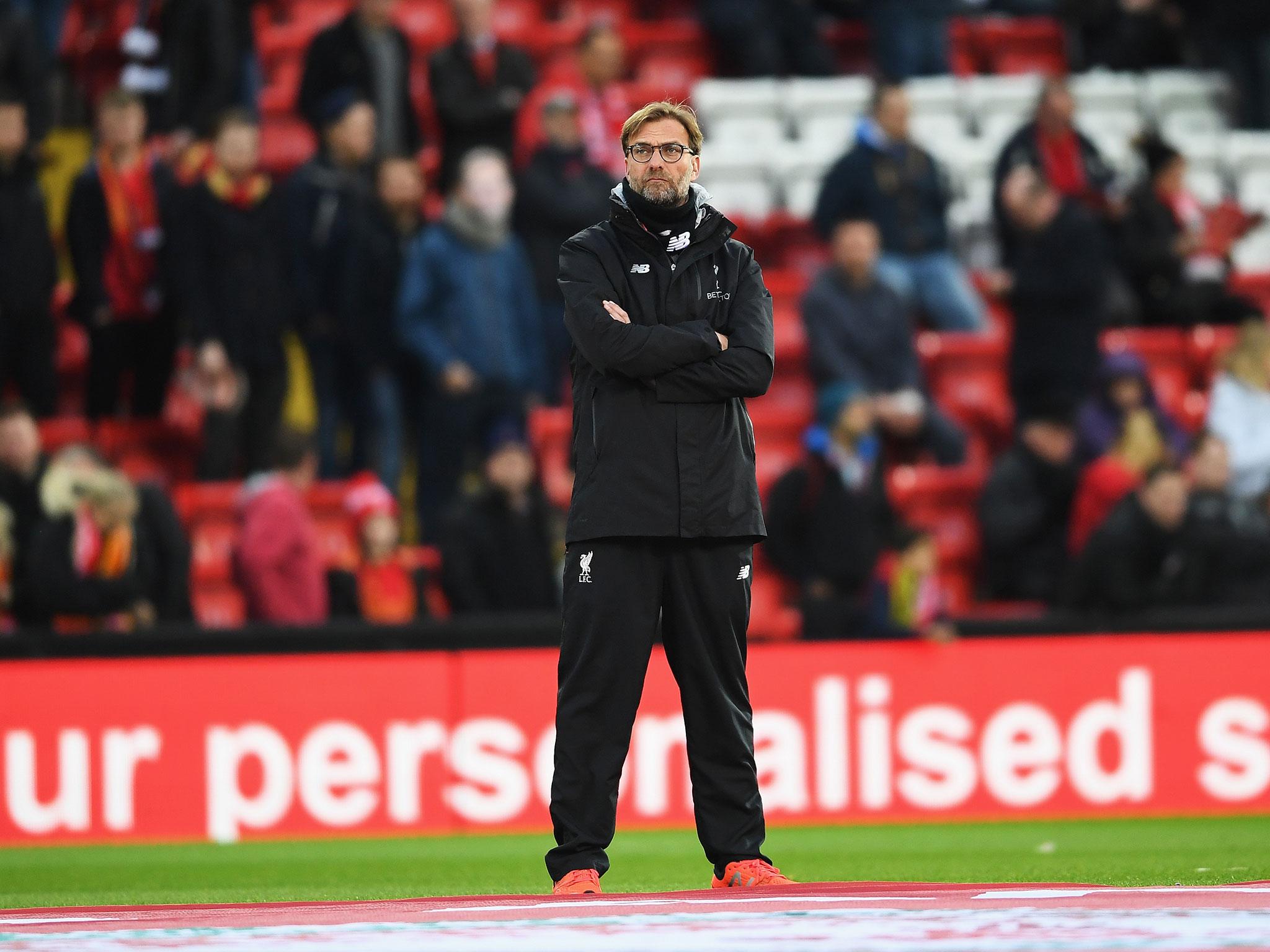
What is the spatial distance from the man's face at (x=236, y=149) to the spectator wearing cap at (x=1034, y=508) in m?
4.71

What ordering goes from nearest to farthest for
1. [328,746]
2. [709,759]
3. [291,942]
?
[291,942] < [709,759] < [328,746]

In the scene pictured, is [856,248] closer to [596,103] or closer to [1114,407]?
[1114,407]

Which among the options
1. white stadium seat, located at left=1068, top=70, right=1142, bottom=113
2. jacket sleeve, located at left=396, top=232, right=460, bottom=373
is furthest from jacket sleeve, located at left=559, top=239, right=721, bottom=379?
white stadium seat, located at left=1068, top=70, right=1142, bottom=113

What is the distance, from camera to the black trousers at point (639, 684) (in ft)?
19.7

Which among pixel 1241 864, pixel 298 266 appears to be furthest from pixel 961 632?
pixel 298 266

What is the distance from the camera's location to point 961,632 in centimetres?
1120

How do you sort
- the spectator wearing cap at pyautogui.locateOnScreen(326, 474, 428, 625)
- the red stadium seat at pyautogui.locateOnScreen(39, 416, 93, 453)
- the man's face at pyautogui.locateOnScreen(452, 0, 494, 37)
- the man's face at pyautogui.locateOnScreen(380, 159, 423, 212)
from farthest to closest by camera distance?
the man's face at pyautogui.locateOnScreen(452, 0, 494, 37)
the red stadium seat at pyautogui.locateOnScreen(39, 416, 93, 453)
the man's face at pyautogui.locateOnScreen(380, 159, 423, 212)
the spectator wearing cap at pyautogui.locateOnScreen(326, 474, 428, 625)

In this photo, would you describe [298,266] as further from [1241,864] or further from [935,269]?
[1241,864]

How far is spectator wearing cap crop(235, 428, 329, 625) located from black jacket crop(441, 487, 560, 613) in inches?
27.6

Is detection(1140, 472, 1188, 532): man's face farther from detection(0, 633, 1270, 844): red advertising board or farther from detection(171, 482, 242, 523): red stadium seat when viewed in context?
detection(171, 482, 242, 523): red stadium seat

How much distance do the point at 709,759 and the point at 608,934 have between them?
1333mm

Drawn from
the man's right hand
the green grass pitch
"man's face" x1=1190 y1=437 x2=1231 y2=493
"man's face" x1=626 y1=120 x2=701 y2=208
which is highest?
"man's face" x1=626 y1=120 x2=701 y2=208

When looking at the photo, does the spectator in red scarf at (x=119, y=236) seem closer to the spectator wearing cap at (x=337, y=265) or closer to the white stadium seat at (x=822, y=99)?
the spectator wearing cap at (x=337, y=265)

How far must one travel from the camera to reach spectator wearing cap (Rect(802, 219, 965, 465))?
1320 centimetres
